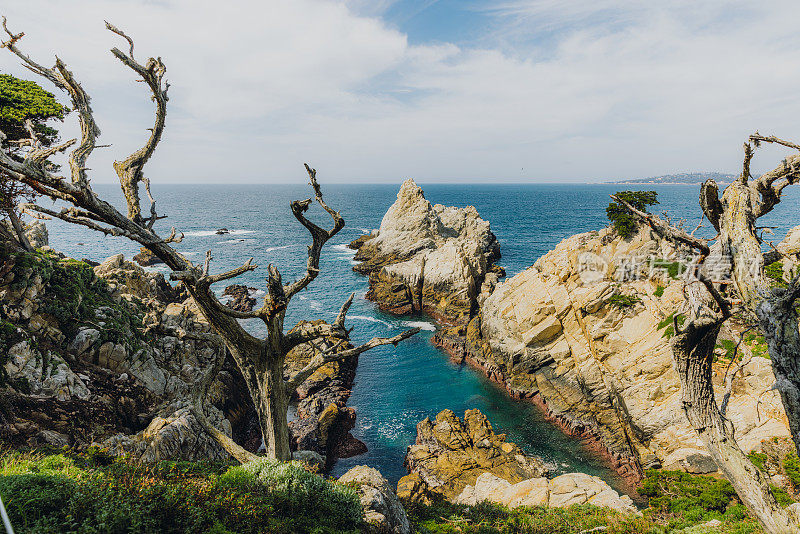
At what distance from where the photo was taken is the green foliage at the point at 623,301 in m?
25.5

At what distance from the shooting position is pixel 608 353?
83.4 feet

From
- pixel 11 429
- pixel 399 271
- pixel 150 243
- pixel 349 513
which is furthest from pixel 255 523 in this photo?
pixel 399 271

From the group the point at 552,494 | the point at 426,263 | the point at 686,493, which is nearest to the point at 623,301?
the point at 686,493

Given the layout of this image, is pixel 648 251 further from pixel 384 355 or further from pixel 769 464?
pixel 384 355

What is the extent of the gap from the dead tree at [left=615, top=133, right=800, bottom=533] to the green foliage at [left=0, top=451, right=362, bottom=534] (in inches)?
262

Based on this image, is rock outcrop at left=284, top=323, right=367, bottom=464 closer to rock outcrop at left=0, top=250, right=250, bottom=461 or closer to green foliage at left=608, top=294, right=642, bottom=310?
rock outcrop at left=0, top=250, right=250, bottom=461

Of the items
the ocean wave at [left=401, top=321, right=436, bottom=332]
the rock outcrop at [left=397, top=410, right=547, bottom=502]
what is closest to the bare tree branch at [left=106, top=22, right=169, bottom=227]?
the rock outcrop at [left=397, top=410, right=547, bottom=502]

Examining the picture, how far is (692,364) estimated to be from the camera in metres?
5.99

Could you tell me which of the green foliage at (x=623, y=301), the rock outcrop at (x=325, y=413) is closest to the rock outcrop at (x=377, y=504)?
the rock outcrop at (x=325, y=413)

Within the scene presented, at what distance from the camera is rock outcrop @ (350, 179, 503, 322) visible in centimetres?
4262

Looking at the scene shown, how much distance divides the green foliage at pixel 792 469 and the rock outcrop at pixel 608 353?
275cm

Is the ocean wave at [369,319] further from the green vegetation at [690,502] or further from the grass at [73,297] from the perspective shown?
the green vegetation at [690,502]

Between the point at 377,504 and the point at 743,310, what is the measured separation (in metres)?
8.24

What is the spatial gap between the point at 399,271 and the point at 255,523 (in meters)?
41.6
